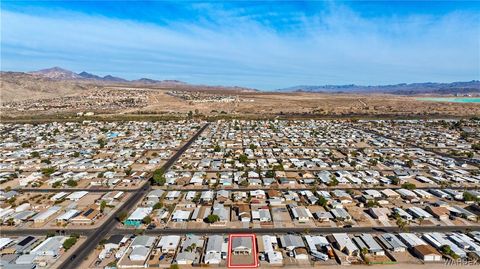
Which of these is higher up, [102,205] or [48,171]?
[48,171]

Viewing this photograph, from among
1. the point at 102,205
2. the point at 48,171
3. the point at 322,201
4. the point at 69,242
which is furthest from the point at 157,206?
the point at 48,171

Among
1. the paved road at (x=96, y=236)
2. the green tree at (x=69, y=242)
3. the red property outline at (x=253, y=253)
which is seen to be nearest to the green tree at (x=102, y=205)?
the paved road at (x=96, y=236)

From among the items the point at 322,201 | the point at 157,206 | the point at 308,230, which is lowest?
the point at 308,230

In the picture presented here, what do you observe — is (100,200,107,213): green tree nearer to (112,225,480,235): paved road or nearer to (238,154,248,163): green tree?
(112,225,480,235): paved road

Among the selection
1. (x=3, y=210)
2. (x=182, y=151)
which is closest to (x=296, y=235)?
(x=3, y=210)

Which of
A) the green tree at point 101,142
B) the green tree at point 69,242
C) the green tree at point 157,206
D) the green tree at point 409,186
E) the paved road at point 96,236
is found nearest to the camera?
the paved road at point 96,236

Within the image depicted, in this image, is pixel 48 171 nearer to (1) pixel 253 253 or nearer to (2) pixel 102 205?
(2) pixel 102 205

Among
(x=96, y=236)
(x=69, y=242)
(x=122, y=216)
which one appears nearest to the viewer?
(x=69, y=242)

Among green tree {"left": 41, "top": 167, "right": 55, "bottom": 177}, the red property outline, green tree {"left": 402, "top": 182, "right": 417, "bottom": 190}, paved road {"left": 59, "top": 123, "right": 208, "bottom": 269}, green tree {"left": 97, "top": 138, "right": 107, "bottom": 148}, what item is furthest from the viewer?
green tree {"left": 97, "top": 138, "right": 107, "bottom": 148}

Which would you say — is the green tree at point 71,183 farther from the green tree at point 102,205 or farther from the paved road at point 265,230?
the paved road at point 265,230

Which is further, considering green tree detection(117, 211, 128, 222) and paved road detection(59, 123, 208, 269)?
green tree detection(117, 211, 128, 222)

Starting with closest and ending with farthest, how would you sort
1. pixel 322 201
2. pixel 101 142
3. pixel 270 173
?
pixel 322 201
pixel 270 173
pixel 101 142

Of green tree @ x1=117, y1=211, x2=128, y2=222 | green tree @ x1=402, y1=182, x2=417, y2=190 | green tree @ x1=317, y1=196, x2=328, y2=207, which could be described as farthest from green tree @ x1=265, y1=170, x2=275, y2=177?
green tree @ x1=117, y1=211, x2=128, y2=222
